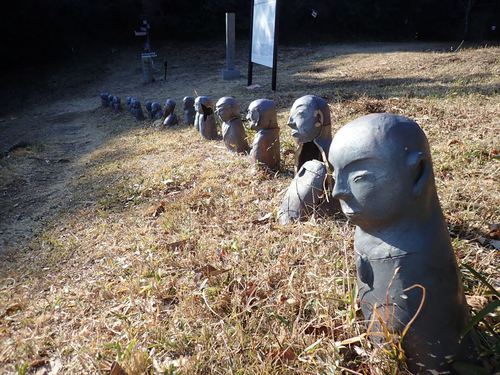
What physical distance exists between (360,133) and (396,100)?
14.7 ft

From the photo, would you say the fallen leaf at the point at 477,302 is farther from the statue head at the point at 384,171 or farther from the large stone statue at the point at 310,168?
the large stone statue at the point at 310,168

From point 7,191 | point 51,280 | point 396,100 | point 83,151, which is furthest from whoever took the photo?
point 83,151

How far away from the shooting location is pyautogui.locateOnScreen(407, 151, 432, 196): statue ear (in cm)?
134

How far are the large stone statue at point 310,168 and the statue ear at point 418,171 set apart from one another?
43.8 inches

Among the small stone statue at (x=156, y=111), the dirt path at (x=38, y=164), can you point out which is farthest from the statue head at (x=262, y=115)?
the small stone statue at (x=156, y=111)

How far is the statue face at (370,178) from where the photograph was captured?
1.34 meters

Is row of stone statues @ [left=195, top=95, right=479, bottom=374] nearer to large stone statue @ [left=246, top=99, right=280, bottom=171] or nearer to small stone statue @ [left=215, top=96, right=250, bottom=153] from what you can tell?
large stone statue @ [left=246, top=99, right=280, bottom=171]

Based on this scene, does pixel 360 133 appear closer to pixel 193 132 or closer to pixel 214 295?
pixel 214 295

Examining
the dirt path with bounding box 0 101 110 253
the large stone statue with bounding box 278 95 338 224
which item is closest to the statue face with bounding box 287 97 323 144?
the large stone statue with bounding box 278 95 338 224

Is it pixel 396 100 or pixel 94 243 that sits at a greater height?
pixel 396 100

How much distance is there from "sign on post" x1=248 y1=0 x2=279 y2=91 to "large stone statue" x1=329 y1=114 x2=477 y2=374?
618 cm

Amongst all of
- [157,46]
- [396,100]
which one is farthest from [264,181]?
[157,46]

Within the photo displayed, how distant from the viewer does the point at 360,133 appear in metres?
1.40

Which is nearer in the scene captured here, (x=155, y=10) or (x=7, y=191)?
(x=7, y=191)
